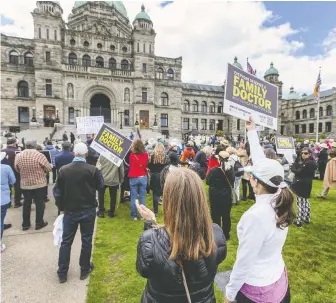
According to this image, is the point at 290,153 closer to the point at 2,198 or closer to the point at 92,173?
the point at 92,173

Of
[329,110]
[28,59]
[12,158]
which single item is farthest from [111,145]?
[329,110]

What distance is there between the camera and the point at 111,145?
19.4ft

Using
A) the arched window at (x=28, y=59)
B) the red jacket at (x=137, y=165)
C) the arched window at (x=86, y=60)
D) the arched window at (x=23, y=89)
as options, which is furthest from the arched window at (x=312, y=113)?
the arched window at (x=23, y=89)

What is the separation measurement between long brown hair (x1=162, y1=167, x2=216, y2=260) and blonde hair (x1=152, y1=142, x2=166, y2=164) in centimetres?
451

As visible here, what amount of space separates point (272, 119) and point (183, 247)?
3.26m

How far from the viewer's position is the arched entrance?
33.1 meters

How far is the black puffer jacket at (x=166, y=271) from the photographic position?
1505 mm

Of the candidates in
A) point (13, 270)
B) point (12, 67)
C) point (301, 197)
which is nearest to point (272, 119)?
point (301, 197)

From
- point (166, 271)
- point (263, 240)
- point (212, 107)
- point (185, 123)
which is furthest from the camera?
point (212, 107)

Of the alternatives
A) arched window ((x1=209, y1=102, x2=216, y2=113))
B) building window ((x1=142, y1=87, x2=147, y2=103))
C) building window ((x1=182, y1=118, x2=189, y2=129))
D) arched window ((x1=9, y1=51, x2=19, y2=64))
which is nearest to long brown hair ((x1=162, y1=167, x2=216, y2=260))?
building window ((x1=142, y1=87, x2=147, y2=103))

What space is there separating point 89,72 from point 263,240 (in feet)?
112

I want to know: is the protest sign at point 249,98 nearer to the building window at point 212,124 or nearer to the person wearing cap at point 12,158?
the person wearing cap at point 12,158

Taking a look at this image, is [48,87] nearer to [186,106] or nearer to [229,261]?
[186,106]

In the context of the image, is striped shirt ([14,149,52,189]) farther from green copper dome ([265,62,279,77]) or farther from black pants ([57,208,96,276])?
green copper dome ([265,62,279,77])
